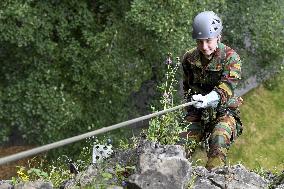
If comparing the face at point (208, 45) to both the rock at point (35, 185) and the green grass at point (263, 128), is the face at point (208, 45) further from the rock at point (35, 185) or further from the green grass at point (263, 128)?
the green grass at point (263, 128)

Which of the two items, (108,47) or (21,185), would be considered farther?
(108,47)

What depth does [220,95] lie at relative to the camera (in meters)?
7.46

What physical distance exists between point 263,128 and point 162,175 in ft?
58.9

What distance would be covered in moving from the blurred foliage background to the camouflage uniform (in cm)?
659

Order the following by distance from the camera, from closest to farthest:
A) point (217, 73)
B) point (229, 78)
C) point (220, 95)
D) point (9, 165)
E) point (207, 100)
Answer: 1. point (207, 100)
2. point (220, 95)
3. point (229, 78)
4. point (217, 73)
5. point (9, 165)

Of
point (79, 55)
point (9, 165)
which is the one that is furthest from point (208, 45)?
point (9, 165)

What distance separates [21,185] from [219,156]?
3046 millimetres

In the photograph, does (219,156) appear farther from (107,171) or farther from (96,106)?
(96,106)

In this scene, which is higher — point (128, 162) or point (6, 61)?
point (128, 162)

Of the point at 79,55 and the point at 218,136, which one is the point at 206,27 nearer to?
the point at 218,136

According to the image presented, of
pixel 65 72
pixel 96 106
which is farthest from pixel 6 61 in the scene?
pixel 96 106

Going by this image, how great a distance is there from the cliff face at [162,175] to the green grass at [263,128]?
14350mm

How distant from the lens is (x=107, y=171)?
5879mm

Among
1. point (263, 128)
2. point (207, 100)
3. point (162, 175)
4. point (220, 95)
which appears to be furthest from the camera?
point (263, 128)
